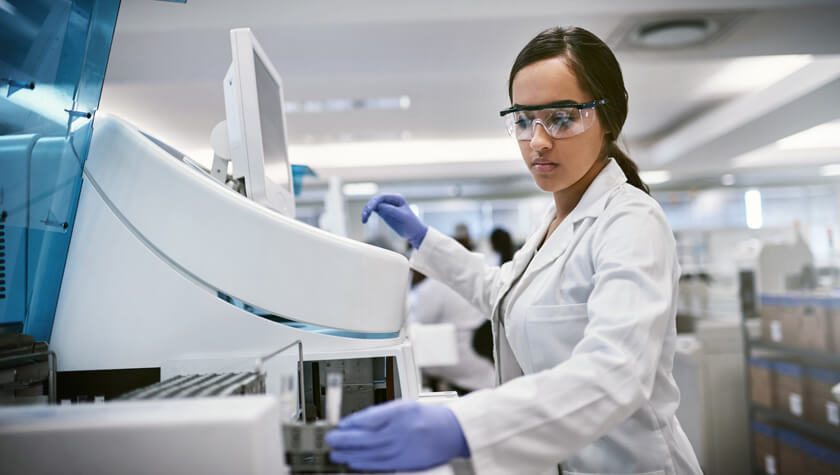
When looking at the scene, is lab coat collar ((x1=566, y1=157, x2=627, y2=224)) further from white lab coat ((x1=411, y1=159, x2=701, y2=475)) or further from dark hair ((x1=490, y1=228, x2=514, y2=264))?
dark hair ((x1=490, y1=228, x2=514, y2=264))

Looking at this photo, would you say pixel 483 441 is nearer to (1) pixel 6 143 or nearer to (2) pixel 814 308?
(1) pixel 6 143

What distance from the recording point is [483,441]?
593 mm

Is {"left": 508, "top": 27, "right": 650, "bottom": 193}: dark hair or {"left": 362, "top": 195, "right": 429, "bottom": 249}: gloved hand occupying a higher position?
{"left": 508, "top": 27, "right": 650, "bottom": 193}: dark hair

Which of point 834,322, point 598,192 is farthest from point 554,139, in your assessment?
point 834,322

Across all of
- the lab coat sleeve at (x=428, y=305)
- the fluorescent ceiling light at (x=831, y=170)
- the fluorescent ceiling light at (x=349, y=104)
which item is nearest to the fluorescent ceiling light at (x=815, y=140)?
the fluorescent ceiling light at (x=831, y=170)

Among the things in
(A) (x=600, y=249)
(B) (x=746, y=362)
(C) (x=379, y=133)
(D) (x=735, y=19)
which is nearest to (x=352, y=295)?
(A) (x=600, y=249)

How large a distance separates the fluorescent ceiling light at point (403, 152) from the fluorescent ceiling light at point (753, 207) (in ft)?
14.5

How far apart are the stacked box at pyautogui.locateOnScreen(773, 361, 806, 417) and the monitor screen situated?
2.94m

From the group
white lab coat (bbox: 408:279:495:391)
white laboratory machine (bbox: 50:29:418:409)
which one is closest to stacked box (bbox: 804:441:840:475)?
white lab coat (bbox: 408:279:495:391)

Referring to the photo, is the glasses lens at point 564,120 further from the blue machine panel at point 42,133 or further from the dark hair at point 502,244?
the dark hair at point 502,244

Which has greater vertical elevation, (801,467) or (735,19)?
(735,19)

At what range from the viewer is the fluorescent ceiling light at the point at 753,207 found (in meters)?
8.58

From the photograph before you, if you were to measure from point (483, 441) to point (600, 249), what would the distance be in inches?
14.1

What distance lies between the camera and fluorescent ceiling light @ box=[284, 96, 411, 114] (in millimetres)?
4637
